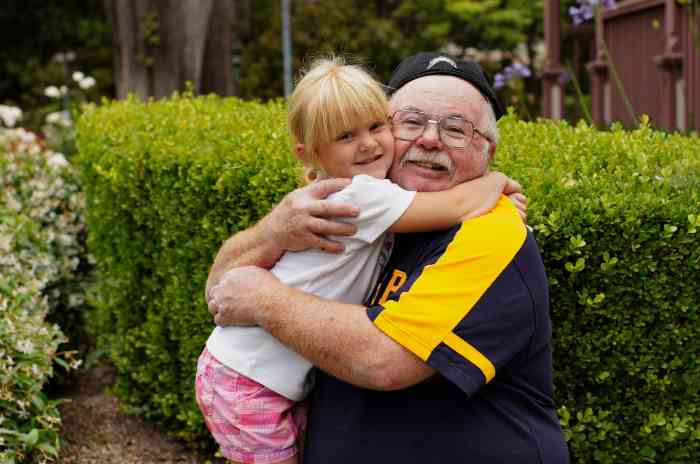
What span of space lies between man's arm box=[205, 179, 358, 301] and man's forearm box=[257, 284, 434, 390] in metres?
0.14

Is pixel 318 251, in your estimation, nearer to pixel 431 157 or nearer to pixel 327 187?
pixel 327 187

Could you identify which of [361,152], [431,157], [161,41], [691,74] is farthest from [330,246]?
[161,41]

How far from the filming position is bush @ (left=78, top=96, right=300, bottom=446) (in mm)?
4188

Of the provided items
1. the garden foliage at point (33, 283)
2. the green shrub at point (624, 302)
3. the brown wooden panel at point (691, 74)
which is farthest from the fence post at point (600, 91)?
the green shrub at point (624, 302)

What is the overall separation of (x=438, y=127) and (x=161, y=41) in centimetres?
1069

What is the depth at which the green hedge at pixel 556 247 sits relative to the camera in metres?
3.13

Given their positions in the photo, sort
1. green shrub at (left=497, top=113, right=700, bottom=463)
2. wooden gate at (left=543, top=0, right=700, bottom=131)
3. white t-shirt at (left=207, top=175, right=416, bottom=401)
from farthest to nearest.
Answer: wooden gate at (left=543, top=0, right=700, bottom=131) → green shrub at (left=497, top=113, right=700, bottom=463) → white t-shirt at (left=207, top=175, right=416, bottom=401)

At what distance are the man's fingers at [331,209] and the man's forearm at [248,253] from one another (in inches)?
7.8

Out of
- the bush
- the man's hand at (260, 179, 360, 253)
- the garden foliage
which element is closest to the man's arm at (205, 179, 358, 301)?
the man's hand at (260, 179, 360, 253)

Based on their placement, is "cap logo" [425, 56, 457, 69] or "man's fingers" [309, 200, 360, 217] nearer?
"man's fingers" [309, 200, 360, 217]

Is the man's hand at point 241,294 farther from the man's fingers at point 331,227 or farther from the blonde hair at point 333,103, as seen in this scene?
the blonde hair at point 333,103

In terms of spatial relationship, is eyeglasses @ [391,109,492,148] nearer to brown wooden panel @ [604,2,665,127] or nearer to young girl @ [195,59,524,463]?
young girl @ [195,59,524,463]

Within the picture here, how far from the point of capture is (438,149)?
2600 millimetres

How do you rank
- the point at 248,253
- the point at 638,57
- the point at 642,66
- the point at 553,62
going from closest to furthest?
the point at 248,253, the point at 642,66, the point at 638,57, the point at 553,62
